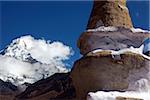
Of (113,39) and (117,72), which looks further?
(113,39)

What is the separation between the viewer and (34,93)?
822 inches

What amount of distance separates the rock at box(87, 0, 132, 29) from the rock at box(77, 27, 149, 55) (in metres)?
0.35

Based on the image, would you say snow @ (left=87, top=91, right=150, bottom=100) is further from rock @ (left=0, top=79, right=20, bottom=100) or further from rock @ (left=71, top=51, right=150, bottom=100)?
rock @ (left=0, top=79, right=20, bottom=100)

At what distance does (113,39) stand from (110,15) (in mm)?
770

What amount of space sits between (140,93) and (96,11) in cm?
277

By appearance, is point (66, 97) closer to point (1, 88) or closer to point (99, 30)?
point (99, 30)

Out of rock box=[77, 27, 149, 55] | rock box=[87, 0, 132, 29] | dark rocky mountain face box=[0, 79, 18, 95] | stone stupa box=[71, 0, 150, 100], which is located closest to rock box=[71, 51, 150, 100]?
stone stupa box=[71, 0, 150, 100]

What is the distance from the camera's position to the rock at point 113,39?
9.97 meters

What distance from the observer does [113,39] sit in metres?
10.1

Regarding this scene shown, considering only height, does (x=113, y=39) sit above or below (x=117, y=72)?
above

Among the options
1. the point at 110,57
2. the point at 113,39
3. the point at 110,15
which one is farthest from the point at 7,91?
the point at 110,57

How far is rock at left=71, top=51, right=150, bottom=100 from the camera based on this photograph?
9.22 meters

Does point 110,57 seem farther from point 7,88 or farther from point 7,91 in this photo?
point 7,88

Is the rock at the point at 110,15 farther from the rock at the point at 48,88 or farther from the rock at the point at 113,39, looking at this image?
the rock at the point at 48,88
